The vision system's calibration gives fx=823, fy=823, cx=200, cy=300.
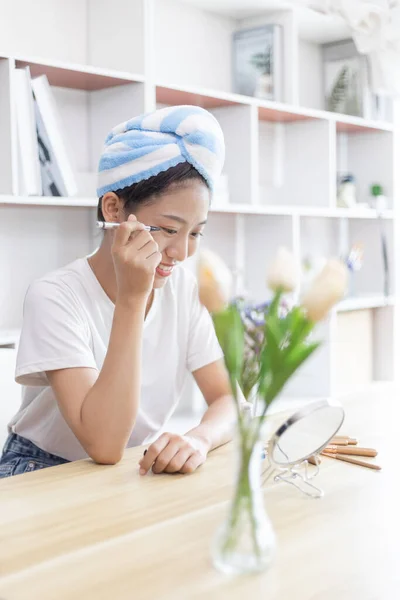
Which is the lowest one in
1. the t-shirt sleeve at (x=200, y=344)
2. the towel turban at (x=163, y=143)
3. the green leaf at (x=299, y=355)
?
the t-shirt sleeve at (x=200, y=344)

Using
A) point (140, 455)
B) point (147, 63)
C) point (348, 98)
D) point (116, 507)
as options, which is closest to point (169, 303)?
point (140, 455)

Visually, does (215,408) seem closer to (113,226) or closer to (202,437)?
(202,437)

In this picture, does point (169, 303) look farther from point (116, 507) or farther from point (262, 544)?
point (262, 544)

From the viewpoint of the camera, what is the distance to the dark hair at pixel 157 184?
4.99 ft

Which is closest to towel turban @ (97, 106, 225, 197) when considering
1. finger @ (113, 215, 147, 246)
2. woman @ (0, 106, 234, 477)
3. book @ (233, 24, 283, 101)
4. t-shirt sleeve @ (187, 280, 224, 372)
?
woman @ (0, 106, 234, 477)

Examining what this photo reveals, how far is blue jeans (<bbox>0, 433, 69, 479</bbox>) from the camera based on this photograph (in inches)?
62.6

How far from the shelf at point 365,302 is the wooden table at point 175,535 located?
204 cm

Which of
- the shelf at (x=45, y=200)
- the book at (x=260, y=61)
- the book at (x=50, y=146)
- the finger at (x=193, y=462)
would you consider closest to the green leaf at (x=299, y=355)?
the finger at (x=193, y=462)

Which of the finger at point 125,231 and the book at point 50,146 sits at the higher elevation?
the book at point 50,146

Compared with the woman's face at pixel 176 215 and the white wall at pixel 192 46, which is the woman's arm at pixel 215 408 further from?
the white wall at pixel 192 46

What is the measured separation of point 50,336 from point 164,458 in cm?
34

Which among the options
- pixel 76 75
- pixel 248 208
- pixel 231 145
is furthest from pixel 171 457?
pixel 231 145

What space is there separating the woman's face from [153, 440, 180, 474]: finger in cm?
42

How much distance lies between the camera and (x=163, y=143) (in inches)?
58.7
